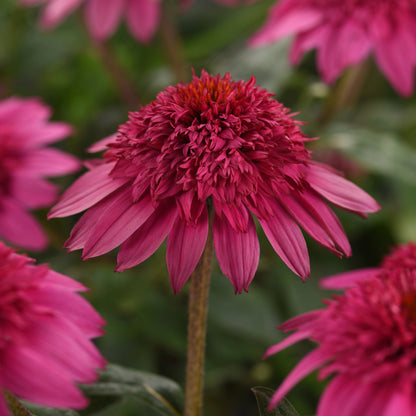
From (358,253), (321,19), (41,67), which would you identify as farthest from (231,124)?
(41,67)

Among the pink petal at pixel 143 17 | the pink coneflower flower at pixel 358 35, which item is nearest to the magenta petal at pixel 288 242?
the pink coneflower flower at pixel 358 35

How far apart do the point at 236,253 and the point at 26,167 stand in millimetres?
249

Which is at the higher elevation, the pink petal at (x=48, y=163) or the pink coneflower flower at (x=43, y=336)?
the pink petal at (x=48, y=163)

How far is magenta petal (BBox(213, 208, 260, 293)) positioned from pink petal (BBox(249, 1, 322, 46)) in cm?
31

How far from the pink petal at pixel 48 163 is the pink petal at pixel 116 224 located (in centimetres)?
16

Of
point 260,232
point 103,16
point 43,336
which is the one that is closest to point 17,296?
point 43,336

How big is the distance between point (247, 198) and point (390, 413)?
0.13m

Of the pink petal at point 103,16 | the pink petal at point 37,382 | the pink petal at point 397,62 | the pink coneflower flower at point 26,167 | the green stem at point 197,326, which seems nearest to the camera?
the pink petal at point 37,382

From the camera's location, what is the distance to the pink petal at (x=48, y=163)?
19.7 inches

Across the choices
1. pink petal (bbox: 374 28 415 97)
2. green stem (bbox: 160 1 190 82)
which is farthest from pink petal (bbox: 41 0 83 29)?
pink petal (bbox: 374 28 415 97)

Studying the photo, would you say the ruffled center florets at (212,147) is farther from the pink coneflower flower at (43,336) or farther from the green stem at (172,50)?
the green stem at (172,50)

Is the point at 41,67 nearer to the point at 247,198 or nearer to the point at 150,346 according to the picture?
the point at 150,346

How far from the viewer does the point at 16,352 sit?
10.4 inches

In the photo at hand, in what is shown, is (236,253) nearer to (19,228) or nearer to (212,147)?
(212,147)
